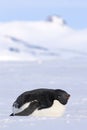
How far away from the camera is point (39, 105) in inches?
214

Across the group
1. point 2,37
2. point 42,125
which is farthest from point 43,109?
point 2,37

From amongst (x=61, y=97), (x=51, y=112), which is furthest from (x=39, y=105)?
(x=61, y=97)

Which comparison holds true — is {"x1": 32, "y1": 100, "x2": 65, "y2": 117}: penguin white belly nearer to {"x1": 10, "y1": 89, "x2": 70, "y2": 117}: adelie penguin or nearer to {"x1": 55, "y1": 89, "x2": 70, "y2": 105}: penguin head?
{"x1": 10, "y1": 89, "x2": 70, "y2": 117}: adelie penguin

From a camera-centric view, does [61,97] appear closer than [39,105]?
No

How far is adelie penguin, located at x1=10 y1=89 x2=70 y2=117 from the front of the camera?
539 centimetres

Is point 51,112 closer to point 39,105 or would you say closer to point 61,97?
point 39,105

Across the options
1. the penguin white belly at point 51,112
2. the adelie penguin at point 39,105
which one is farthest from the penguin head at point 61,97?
the penguin white belly at point 51,112

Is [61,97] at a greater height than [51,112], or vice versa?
[61,97]

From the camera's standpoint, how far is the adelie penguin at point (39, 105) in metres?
5.39

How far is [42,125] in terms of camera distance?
4.66 metres

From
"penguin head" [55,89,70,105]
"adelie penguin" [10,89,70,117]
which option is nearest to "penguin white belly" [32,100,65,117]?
"adelie penguin" [10,89,70,117]

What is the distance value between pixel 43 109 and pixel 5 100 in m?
3.55

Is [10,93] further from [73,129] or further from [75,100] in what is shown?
[73,129]

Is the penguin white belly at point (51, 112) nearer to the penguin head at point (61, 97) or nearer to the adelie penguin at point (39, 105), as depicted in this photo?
the adelie penguin at point (39, 105)
